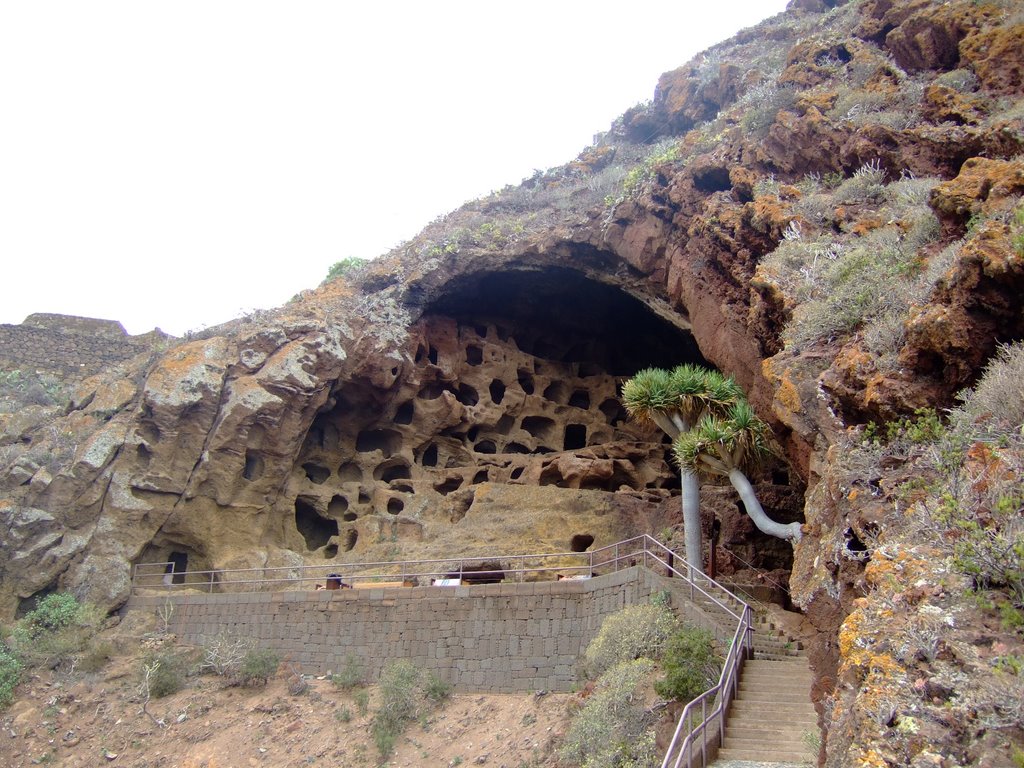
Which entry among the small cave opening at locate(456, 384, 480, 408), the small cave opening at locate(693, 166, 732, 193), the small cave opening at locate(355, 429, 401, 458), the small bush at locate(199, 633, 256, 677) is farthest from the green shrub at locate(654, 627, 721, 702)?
the small cave opening at locate(456, 384, 480, 408)

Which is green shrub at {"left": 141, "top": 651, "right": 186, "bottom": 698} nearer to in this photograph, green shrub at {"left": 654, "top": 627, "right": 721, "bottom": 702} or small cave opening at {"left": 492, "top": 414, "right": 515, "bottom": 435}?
green shrub at {"left": 654, "top": 627, "right": 721, "bottom": 702}

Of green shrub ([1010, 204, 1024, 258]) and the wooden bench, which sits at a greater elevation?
green shrub ([1010, 204, 1024, 258])

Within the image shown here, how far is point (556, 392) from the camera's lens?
30.6 meters

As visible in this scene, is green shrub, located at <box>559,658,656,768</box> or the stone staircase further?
green shrub, located at <box>559,658,656,768</box>

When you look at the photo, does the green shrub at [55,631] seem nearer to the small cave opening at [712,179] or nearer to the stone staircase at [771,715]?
the stone staircase at [771,715]

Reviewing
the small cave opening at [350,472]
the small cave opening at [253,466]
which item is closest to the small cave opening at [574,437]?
the small cave opening at [350,472]

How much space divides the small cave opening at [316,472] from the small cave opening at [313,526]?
931mm

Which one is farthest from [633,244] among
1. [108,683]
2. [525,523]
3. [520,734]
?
[108,683]

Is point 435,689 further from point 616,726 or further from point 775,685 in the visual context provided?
point 775,685

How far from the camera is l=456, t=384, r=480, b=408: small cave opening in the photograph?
28.8 m

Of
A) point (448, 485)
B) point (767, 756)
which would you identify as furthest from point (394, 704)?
point (448, 485)

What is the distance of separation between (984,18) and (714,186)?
710cm

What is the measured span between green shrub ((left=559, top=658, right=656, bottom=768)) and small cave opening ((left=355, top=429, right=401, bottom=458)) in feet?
48.9

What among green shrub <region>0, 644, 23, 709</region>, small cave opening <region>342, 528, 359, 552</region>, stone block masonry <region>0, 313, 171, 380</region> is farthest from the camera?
stone block masonry <region>0, 313, 171, 380</region>
